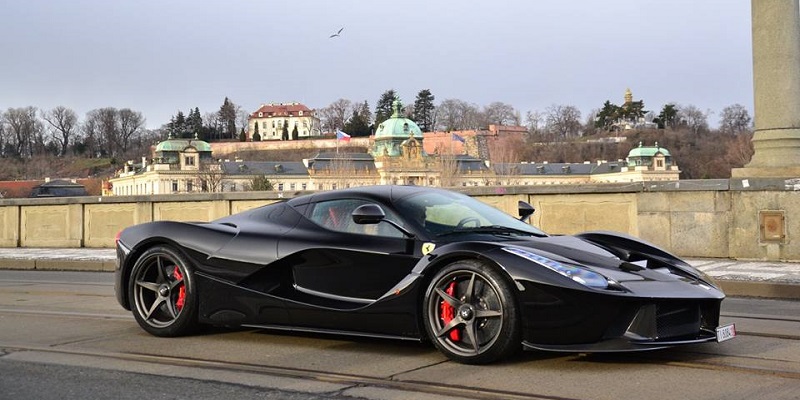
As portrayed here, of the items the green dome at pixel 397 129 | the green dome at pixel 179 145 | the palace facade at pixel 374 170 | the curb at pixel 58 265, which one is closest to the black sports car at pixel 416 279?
the curb at pixel 58 265

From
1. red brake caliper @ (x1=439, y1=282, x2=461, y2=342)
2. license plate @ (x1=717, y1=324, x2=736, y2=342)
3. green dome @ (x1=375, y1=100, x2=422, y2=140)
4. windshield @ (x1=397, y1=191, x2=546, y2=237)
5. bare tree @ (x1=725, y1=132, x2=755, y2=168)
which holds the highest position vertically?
green dome @ (x1=375, y1=100, x2=422, y2=140)

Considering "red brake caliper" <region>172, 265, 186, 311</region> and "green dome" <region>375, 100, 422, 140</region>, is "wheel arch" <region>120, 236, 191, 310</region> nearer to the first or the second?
"red brake caliper" <region>172, 265, 186, 311</region>

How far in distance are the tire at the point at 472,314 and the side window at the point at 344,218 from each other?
68cm

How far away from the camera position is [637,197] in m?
16.4

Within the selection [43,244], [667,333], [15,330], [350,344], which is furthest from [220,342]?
[43,244]

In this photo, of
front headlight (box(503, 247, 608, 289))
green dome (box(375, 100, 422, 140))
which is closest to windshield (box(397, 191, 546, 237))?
front headlight (box(503, 247, 608, 289))

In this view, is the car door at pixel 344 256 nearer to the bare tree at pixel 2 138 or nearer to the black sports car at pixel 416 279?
the black sports car at pixel 416 279

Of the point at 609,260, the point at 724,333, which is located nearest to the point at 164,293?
the point at 609,260

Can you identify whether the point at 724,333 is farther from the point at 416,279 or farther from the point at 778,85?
the point at 778,85

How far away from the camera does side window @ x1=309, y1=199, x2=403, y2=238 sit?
6332 mm

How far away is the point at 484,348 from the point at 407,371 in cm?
50

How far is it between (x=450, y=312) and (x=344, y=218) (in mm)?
1317

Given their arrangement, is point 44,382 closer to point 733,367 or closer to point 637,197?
point 733,367

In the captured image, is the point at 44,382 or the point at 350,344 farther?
the point at 350,344
